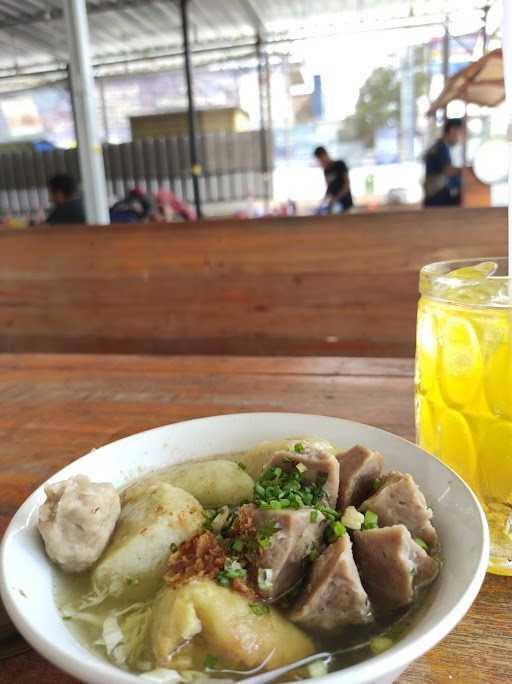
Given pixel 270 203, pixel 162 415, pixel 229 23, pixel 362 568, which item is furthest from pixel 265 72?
pixel 362 568

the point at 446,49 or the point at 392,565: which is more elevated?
the point at 446,49

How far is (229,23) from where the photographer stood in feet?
26.3

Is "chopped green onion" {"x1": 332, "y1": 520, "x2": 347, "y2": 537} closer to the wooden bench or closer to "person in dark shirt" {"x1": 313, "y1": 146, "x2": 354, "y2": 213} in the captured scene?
the wooden bench

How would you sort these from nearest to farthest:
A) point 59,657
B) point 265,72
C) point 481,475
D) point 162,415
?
point 59,657 < point 481,475 < point 162,415 < point 265,72

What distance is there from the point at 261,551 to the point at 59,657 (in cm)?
19

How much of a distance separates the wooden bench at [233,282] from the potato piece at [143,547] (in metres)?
2.04

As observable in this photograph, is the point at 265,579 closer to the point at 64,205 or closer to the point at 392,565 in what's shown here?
the point at 392,565

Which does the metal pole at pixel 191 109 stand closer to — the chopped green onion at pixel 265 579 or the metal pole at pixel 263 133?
the metal pole at pixel 263 133

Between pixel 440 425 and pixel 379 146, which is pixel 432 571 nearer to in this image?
pixel 440 425

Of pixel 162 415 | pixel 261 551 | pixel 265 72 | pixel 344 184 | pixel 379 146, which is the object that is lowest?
pixel 162 415

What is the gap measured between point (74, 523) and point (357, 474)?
30cm

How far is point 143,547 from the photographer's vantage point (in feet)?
1.98

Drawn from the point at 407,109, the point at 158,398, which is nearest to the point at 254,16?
the point at 407,109

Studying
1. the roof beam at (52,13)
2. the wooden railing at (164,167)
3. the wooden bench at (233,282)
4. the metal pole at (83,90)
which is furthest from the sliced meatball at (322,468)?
the wooden railing at (164,167)
